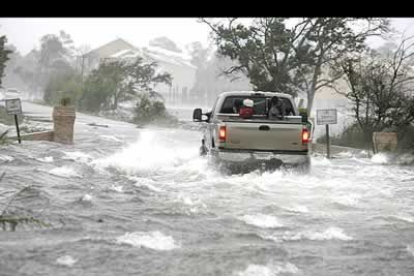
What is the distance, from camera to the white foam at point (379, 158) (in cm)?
1381

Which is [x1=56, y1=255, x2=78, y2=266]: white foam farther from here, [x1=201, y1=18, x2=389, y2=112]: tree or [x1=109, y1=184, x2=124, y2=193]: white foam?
[x1=201, y1=18, x2=389, y2=112]: tree

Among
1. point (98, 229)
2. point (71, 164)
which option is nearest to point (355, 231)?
point (98, 229)

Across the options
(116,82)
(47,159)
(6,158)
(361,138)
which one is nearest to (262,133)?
(47,159)

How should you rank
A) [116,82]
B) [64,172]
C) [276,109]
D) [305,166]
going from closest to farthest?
[305,166] → [64,172] → [276,109] → [116,82]

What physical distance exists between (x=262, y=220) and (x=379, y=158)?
881cm

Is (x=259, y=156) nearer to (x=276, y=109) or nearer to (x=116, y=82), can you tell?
(x=276, y=109)

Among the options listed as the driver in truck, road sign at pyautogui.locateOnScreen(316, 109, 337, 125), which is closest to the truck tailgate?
the driver in truck

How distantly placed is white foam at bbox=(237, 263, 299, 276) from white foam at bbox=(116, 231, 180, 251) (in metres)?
0.87

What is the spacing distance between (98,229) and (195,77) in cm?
8341

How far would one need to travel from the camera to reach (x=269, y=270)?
4438 millimetres

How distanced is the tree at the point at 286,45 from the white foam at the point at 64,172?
1866 centimetres

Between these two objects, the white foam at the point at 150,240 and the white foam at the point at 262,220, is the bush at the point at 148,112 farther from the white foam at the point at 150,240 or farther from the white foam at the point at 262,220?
the white foam at the point at 150,240

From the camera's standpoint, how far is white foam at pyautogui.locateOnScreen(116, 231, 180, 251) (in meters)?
5.02
